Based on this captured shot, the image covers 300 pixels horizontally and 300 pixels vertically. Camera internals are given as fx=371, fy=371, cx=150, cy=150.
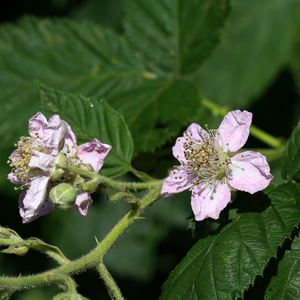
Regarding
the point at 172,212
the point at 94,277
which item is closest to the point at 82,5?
the point at 172,212

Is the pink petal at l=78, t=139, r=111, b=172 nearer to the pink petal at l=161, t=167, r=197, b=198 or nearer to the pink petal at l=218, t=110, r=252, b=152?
the pink petal at l=161, t=167, r=197, b=198

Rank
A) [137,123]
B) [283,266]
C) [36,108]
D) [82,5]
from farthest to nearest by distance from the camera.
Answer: [82,5] < [36,108] < [137,123] < [283,266]

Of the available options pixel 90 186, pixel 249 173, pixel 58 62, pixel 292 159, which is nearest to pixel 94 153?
pixel 90 186

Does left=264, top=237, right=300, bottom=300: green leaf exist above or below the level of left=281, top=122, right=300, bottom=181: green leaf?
below

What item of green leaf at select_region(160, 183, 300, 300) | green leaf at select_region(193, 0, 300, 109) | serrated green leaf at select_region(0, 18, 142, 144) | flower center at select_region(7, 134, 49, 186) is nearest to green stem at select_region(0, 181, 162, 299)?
green leaf at select_region(160, 183, 300, 300)

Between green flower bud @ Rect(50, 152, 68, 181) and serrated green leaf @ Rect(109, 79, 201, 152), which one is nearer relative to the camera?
green flower bud @ Rect(50, 152, 68, 181)

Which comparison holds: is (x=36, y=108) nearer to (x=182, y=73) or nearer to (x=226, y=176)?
(x=182, y=73)
